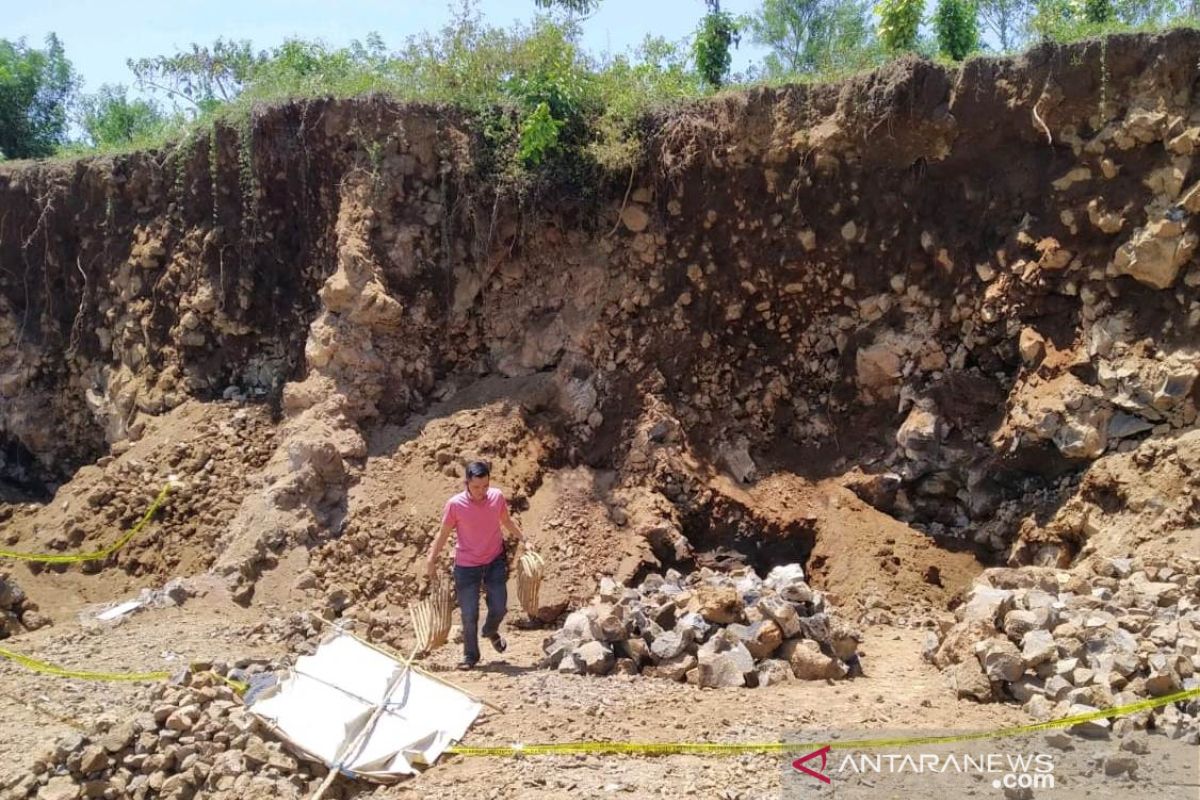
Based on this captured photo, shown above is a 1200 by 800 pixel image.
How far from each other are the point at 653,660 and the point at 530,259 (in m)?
4.34

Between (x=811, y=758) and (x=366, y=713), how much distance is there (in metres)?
2.01

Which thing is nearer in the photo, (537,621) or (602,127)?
(537,621)

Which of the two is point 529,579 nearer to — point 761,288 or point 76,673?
point 76,673

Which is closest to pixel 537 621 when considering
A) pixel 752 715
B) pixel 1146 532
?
pixel 752 715

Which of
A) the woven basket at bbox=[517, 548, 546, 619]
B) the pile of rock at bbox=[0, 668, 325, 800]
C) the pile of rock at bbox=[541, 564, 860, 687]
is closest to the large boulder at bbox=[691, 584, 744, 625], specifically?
the pile of rock at bbox=[541, 564, 860, 687]

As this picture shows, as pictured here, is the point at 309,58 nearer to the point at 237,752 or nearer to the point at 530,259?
the point at 530,259

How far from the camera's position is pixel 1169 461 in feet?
20.5

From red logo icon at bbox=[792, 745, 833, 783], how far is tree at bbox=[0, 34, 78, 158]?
1369 cm

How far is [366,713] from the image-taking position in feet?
14.8

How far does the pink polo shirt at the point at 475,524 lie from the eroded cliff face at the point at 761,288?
218cm

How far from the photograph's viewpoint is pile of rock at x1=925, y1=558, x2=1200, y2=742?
437 cm

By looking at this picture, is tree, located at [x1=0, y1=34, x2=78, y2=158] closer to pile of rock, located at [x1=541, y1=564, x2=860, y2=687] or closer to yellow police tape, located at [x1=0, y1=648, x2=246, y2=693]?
yellow police tape, located at [x1=0, y1=648, x2=246, y2=693]

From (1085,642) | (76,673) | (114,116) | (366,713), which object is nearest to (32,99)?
(114,116)

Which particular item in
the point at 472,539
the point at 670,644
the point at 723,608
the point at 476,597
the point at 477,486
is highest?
the point at 477,486
